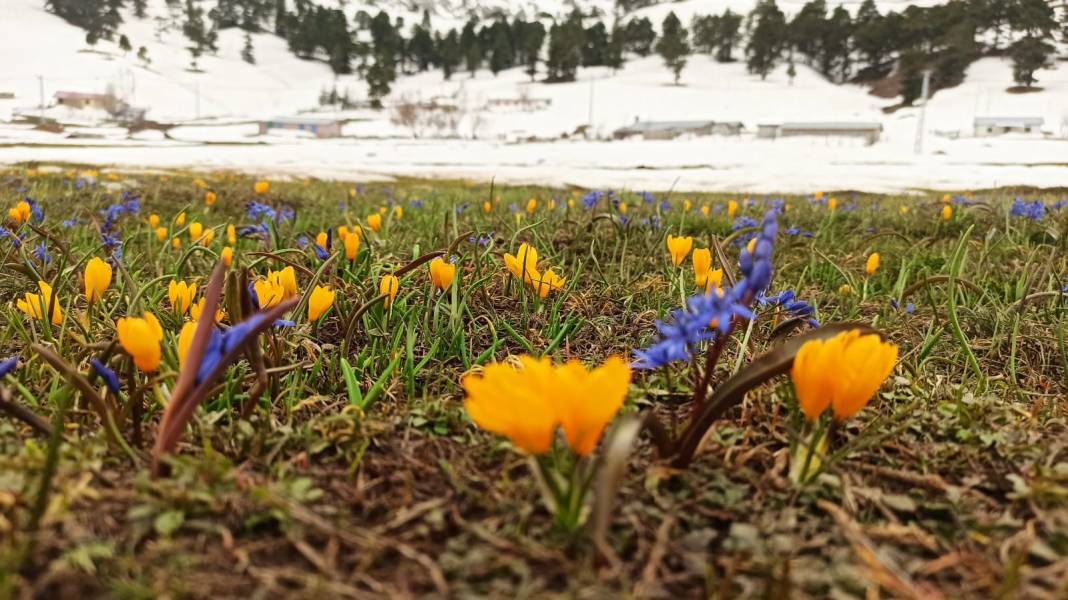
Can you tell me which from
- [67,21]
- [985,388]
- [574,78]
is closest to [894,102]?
[574,78]

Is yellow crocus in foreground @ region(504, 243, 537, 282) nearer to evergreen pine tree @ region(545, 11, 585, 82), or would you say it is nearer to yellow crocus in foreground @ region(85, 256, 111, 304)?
yellow crocus in foreground @ region(85, 256, 111, 304)

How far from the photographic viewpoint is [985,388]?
142 cm

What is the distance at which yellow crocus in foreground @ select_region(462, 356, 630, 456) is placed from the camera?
71 centimetres

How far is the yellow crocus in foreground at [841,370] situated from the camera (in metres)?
0.83

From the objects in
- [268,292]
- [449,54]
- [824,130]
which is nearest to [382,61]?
[449,54]

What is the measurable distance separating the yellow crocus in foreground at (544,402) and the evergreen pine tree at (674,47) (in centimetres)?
9064

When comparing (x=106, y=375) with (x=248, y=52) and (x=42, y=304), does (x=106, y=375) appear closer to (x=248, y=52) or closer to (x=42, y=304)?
(x=42, y=304)

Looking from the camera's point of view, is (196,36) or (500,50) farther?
(196,36)

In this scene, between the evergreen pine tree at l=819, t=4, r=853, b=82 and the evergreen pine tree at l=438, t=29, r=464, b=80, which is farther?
the evergreen pine tree at l=438, t=29, r=464, b=80

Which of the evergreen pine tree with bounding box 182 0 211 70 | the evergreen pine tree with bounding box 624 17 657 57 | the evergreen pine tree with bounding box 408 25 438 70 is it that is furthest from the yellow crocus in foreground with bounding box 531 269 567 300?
the evergreen pine tree with bounding box 182 0 211 70

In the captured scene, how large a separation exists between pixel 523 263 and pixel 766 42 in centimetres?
9642

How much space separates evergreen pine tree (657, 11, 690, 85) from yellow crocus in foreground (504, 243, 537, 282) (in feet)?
293

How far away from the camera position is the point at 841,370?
83 cm

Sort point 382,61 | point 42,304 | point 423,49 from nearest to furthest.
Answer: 1. point 42,304
2. point 382,61
3. point 423,49
